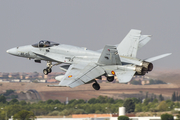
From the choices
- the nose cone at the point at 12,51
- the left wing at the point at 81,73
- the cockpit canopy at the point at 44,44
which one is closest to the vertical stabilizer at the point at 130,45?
the left wing at the point at 81,73

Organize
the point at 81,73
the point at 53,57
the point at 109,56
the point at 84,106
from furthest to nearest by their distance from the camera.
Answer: the point at 84,106 < the point at 53,57 < the point at 81,73 < the point at 109,56

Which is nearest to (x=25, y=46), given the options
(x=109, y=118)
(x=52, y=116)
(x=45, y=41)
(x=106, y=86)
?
(x=45, y=41)

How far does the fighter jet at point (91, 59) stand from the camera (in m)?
29.1

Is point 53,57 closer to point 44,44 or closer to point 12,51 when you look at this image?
point 44,44

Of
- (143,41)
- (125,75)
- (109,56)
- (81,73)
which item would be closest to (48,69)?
(81,73)

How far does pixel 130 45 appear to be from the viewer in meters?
31.9

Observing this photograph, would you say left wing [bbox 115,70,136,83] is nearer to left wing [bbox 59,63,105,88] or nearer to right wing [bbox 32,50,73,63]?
left wing [bbox 59,63,105,88]

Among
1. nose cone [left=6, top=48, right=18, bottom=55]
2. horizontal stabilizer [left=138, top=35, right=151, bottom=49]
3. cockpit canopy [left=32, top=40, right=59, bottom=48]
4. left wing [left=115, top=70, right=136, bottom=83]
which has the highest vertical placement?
horizontal stabilizer [left=138, top=35, right=151, bottom=49]

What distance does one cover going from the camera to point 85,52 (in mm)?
31656

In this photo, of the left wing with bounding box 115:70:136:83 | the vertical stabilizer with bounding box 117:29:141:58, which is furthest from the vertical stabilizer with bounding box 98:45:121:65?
the vertical stabilizer with bounding box 117:29:141:58

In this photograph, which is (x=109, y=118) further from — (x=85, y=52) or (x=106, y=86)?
(x=85, y=52)

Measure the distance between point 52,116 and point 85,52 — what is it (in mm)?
59744

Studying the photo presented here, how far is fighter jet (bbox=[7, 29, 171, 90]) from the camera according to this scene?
29078 millimetres

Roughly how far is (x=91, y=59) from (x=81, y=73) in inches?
80.5
